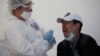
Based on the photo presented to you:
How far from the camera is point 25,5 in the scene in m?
1.62

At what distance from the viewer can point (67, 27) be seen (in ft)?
5.44

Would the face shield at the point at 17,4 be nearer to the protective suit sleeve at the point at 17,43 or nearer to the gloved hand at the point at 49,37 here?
the protective suit sleeve at the point at 17,43

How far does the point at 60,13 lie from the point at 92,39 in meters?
0.39

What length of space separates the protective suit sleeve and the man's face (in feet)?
1.12

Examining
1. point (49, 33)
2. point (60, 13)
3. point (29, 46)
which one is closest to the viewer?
point (29, 46)

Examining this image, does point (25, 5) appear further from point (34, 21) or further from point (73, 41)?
point (73, 41)

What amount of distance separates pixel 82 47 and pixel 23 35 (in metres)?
0.53

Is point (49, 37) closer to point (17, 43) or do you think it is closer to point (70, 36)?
point (70, 36)

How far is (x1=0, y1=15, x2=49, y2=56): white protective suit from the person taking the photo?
1.51m

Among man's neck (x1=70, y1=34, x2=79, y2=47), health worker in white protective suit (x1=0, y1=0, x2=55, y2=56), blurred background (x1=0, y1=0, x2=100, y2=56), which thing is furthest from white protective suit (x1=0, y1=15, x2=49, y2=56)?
man's neck (x1=70, y1=34, x2=79, y2=47)

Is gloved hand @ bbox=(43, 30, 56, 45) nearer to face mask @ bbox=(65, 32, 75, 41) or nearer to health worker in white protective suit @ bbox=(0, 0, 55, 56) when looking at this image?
health worker in white protective suit @ bbox=(0, 0, 55, 56)

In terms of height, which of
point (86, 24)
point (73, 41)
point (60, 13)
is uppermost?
point (60, 13)

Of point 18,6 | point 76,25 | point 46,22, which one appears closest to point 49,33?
point 46,22

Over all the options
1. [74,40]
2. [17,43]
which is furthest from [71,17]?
[17,43]
